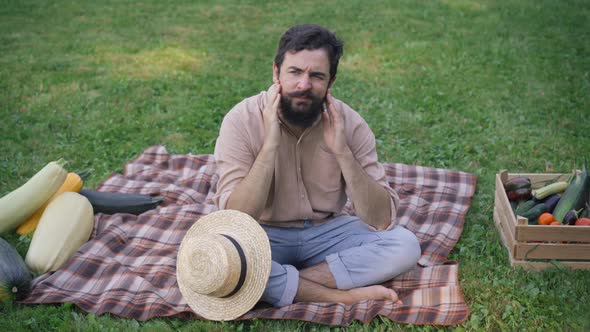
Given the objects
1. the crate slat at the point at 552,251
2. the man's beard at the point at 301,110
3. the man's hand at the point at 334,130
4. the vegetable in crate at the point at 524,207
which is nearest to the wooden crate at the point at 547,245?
the crate slat at the point at 552,251

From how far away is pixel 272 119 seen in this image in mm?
4477

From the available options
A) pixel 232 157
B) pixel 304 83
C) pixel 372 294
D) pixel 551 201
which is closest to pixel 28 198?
pixel 232 157

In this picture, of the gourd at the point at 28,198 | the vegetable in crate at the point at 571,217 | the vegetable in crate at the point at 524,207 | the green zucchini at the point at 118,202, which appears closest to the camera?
the vegetable in crate at the point at 571,217

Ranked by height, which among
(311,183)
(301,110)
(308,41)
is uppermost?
(308,41)

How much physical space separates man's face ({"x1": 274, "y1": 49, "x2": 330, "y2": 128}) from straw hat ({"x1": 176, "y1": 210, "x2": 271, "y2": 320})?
845 mm

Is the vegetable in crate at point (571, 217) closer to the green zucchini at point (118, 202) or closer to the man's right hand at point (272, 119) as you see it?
the man's right hand at point (272, 119)

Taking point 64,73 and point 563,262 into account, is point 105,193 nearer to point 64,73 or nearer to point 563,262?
point 563,262

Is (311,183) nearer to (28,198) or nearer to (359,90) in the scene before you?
(28,198)

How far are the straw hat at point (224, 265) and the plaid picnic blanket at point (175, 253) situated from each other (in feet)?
0.57

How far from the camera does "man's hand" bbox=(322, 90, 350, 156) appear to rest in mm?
4551

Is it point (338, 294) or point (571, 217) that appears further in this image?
point (571, 217)

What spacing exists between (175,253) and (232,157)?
1.34 m

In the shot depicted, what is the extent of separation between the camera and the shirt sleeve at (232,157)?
4.54 metres

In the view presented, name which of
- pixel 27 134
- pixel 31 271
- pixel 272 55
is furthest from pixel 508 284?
pixel 272 55
